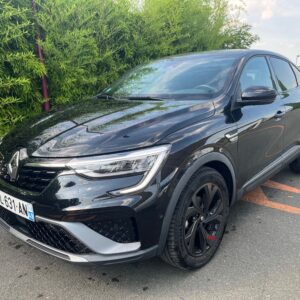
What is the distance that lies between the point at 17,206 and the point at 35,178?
0.80 feet

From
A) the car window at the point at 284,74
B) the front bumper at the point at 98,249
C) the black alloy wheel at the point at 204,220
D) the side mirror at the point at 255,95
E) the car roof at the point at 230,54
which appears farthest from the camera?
the car window at the point at 284,74

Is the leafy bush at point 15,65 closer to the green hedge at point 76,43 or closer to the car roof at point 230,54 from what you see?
the green hedge at point 76,43

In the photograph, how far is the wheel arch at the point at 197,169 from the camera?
1.99 meters

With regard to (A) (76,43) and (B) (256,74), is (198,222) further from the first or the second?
(A) (76,43)

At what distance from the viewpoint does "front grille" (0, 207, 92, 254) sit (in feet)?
6.34

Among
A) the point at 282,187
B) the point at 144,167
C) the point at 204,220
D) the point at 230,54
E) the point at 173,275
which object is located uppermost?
the point at 230,54

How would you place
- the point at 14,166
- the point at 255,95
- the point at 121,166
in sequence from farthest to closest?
the point at 255,95 < the point at 14,166 < the point at 121,166

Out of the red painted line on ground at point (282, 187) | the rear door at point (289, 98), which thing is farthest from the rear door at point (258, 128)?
the red painted line on ground at point (282, 187)

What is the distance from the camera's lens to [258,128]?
9.35ft

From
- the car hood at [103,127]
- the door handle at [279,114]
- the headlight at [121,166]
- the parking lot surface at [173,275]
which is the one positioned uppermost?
the car hood at [103,127]

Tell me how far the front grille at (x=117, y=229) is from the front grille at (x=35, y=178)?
0.35 m

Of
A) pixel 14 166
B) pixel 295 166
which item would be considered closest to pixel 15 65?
pixel 14 166

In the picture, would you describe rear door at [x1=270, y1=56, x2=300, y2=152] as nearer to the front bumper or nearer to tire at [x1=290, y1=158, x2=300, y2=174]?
tire at [x1=290, y1=158, x2=300, y2=174]

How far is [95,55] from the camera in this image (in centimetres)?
515
